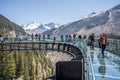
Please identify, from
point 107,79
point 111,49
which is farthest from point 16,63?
point 107,79

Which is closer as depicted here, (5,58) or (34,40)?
(34,40)

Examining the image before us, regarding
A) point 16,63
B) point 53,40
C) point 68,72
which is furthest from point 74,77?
point 16,63

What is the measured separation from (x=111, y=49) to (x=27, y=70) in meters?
117

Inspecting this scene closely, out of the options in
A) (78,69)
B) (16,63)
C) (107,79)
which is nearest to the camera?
(78,69)

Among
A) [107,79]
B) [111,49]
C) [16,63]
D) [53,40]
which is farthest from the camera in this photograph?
[16,63]

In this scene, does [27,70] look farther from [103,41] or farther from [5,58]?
[103,41]

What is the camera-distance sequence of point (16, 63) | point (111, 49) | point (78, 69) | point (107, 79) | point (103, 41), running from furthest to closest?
point (16, 63) → point (111, 49) → point (103, 41) → point (107, 79) → point (78, 69)

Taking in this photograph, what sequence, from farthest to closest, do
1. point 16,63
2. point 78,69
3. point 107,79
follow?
point 16,63 → point 107,79 → point 78,69

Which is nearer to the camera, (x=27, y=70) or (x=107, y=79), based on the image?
(x=107, y=79)

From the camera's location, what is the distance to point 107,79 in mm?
14516

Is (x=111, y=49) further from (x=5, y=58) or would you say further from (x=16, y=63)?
(x=16, y=63)

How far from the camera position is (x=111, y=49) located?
38250mm

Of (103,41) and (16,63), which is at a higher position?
(103,41)

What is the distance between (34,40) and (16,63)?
62.9 m
